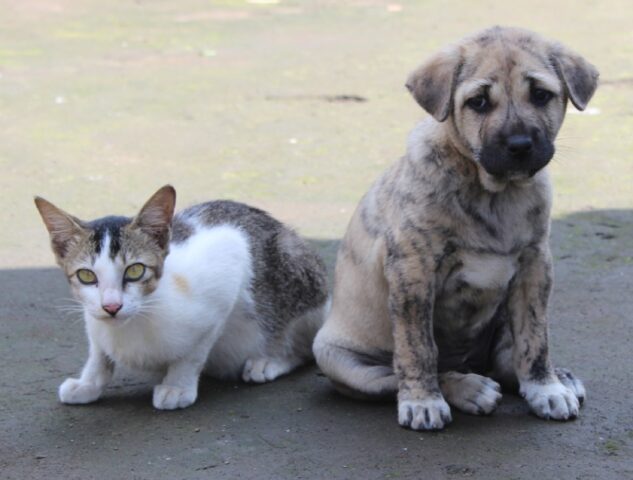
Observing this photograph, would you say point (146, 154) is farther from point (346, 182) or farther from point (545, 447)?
point (545, 447)

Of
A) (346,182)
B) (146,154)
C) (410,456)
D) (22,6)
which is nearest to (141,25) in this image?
(22,6)

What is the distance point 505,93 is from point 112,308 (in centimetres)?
158

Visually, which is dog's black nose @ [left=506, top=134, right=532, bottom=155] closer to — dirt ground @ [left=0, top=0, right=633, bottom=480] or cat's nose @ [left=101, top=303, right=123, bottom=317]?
dirt ground @ [left=0, top=0, right=633, bottom=480]

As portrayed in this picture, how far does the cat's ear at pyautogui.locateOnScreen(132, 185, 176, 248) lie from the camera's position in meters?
4.31

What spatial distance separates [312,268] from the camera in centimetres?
507

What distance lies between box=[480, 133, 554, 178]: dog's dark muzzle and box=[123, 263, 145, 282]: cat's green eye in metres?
1.31

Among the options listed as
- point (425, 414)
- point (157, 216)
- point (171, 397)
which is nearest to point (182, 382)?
point (171, 397)

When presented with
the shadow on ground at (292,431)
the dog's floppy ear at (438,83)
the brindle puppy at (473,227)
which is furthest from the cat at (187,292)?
the dog's floppy ear at (438,83)

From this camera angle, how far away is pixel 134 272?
4.23 meters

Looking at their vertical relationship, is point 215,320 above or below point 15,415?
above

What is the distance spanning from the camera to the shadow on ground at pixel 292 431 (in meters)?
3.83

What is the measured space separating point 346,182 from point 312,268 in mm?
2544

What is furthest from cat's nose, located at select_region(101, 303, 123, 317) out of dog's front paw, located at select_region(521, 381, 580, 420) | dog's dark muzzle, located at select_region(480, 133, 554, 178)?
dog's front paw, located at select_region(521, 381, 580, 420)

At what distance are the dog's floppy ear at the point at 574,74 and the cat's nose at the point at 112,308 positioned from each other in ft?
5.79
